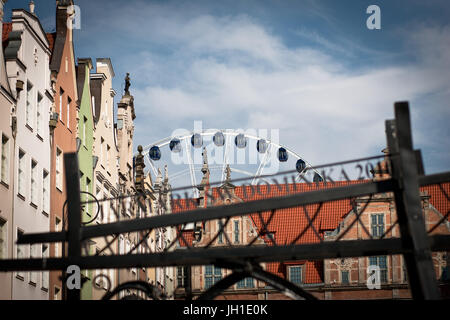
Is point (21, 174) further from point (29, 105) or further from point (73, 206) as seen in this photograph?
point (73, 206)

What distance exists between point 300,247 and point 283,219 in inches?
1557

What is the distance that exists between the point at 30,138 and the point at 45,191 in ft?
9.02

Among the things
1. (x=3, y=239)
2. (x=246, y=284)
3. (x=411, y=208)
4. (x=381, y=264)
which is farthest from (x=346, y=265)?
(x=411, y=208)

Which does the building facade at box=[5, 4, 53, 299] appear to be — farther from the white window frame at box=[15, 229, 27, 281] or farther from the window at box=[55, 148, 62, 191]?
the window at box=[55, 148, 62, 191]

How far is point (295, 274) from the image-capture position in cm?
4816

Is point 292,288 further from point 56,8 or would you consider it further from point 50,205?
point 56,8

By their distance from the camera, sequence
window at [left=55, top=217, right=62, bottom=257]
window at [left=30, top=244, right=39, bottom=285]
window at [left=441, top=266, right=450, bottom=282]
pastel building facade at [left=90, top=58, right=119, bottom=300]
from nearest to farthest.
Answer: window at [left=30, top=244, right=39, bottom=285] < window at [left=55, top=217, right=62, bottom=257] < pastel building facade at [left=90, top=58, right=119, bottom=300] < window at [left=441, top=266, right=450, bottom=282]

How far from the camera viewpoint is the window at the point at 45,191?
101 feet

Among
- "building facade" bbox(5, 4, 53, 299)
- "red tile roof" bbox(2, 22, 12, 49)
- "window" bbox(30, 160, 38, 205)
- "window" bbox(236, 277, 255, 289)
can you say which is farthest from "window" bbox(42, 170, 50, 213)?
"window" bbox(236, 277, 255, 289)

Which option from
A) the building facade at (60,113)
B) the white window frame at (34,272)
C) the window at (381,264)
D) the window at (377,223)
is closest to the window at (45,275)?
the building facade at (60,113)

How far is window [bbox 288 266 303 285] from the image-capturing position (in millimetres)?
47844

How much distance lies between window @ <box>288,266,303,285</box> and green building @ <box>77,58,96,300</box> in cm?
1373

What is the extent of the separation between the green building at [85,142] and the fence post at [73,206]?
903 inches

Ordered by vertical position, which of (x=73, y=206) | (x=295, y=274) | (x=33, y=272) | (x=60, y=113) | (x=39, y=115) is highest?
(x=60, y=113)
